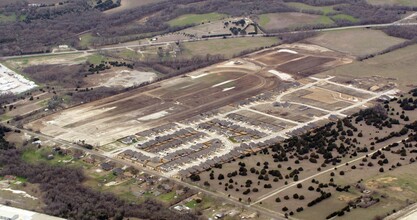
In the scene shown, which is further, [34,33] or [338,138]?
[34,33]

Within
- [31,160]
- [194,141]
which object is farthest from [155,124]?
[31,160]

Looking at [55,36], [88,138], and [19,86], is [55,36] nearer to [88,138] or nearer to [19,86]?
[19,86]

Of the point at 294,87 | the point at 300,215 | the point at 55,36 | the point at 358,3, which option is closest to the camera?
the point at 300,215

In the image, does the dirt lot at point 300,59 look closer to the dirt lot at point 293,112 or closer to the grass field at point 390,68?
the grass field at point 390,68

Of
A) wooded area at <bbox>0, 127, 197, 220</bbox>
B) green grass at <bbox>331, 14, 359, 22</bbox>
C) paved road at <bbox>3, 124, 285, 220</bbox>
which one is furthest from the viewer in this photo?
green grass at <bbox>331, 14, 359, 22</bbox>

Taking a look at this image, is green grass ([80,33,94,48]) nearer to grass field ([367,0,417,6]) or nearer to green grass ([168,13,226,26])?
green grass ([168,13,226,26])

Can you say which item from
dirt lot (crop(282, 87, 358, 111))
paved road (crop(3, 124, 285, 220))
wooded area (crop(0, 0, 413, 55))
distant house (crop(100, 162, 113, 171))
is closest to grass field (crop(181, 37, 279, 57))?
wooded area (crop(0, 0, 413, 55))
